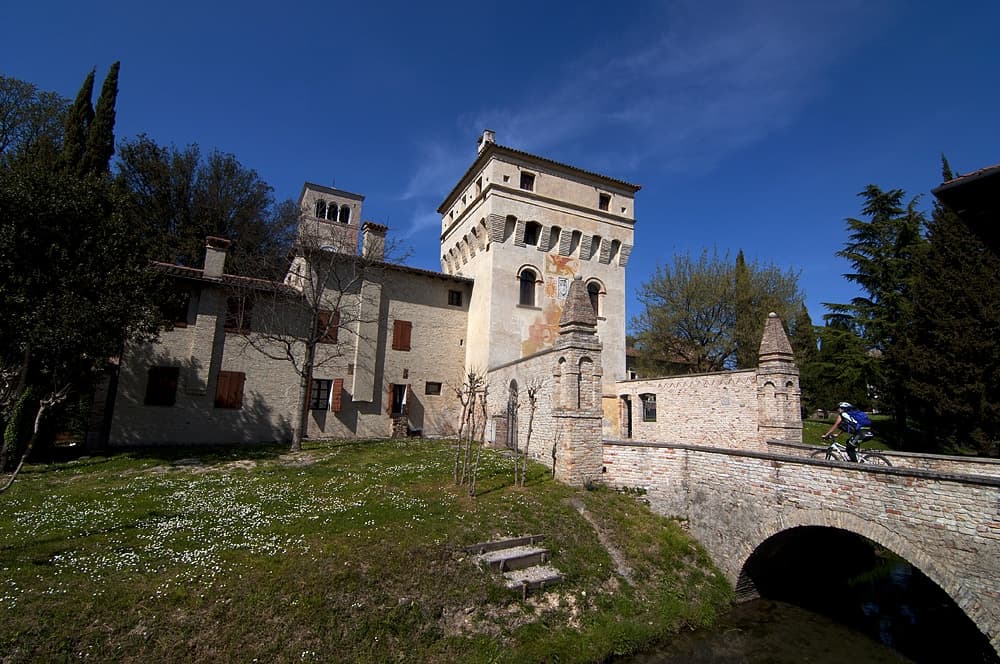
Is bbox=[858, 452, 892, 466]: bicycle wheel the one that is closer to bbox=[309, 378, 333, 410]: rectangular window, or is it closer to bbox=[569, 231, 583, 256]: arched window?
bbox=[569, 231, 583, 256]: arched window

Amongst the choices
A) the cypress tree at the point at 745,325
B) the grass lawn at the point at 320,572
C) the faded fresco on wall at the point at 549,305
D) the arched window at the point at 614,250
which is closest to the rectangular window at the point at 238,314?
the grass lawn at the point at 320,572

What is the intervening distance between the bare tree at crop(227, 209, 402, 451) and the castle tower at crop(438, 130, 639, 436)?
4.93 metres

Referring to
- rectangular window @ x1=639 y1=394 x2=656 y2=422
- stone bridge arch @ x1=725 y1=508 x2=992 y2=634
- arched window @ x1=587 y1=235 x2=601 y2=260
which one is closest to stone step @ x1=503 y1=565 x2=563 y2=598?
stone bridge arch @ x1=725 y1=508 x2=992 y2=634

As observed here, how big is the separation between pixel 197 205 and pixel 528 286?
20.5m

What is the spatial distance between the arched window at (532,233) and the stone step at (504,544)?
1644 centimetres

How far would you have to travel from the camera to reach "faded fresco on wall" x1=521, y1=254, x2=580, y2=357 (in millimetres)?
22531

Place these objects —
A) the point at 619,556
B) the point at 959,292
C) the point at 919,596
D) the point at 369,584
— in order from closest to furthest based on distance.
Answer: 1. the point at 369,584
2. the point at 619,556
3. the point at 919,596
4. the point at 959,292

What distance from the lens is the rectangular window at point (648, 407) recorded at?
20.8 metres

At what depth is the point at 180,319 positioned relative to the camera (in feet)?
57.8

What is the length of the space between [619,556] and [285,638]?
6.75 meters

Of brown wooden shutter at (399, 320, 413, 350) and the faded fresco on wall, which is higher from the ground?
the faded fresco on wall

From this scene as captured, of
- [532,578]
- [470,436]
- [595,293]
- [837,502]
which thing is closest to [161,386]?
[470,436]

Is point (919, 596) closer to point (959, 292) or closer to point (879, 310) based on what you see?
point (959, 292)

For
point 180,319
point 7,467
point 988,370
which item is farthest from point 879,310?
point 7,467
